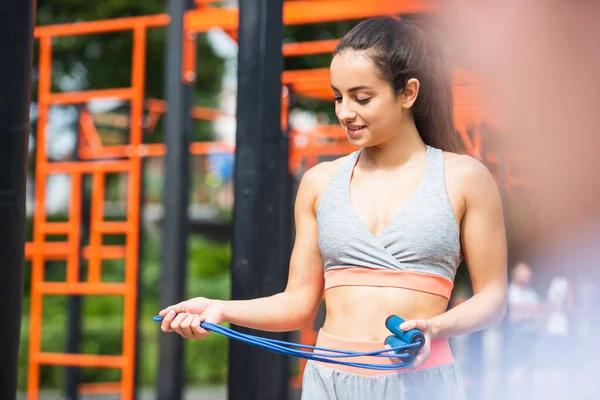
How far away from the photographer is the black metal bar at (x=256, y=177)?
Answer: 102 inches

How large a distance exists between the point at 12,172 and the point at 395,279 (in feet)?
2.77

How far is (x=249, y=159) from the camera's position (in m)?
2.59

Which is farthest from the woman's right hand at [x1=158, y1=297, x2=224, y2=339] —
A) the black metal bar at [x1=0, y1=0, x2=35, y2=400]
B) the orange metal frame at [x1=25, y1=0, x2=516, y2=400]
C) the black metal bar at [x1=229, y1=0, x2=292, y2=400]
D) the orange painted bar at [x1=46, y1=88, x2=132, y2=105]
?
the orange painted bar at [x1=46, y1=88, x2=132, y2=105]

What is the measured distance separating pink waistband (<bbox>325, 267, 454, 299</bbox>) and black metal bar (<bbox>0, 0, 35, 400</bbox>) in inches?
27.3

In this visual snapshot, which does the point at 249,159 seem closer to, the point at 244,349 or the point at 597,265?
the point at 244,349

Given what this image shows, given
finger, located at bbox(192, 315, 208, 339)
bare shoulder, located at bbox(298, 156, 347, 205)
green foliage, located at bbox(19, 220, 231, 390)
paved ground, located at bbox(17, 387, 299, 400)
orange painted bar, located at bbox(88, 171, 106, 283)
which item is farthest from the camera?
green foliage, located at bbox(19, 220, 231, 390)

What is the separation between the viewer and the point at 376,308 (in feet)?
5.34

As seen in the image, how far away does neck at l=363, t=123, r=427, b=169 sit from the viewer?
5.76 feet

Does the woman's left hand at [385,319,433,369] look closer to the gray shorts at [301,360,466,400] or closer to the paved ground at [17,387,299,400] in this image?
the gray shorts at [301,360,466,400]

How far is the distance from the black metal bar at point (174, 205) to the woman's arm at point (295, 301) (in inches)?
108

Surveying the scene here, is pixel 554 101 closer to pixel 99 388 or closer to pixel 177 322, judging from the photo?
pixel 177 322

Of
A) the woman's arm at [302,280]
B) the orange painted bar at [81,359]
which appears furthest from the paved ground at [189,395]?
the woman's arm at [302,280]

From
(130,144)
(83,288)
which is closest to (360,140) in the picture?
(83,288)

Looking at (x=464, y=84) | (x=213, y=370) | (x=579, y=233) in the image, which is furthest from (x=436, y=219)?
(x=213, y=370)
